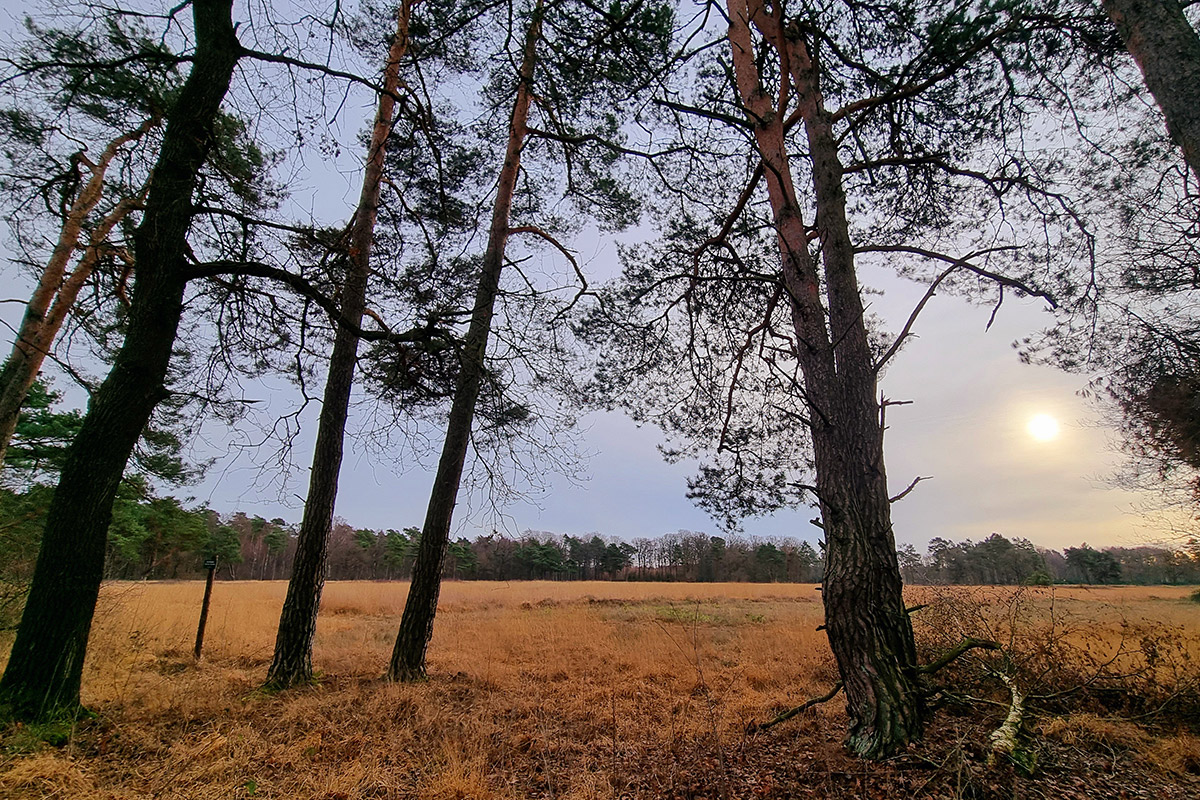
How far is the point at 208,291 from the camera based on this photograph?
431cm

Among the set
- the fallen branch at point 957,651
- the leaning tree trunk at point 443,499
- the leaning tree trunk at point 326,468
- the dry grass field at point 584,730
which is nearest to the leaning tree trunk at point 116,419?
the dry grass field at point 584,730

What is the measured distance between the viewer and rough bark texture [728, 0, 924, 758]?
2.63m

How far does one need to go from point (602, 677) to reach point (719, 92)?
7.24 meters

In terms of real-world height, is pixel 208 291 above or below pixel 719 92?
below

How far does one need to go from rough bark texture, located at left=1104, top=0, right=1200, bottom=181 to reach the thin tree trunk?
790 cm

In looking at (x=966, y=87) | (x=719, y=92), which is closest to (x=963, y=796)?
(x=966, y=87)

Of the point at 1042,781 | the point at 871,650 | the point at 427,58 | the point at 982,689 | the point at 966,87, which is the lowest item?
the point at 982,689

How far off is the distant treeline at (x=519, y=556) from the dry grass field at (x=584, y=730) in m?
1.27

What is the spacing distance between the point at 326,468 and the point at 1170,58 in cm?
766

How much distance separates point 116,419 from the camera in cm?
323

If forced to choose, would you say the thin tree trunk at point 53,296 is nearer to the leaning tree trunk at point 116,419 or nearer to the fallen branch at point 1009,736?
the leaning tree trunk at point 116,419

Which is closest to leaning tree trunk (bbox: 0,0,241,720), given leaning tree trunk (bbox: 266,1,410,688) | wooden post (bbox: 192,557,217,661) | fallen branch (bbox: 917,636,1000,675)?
leaning tree trunk (bbox: 266,1,410,688)

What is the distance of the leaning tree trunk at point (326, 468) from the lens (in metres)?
4.94

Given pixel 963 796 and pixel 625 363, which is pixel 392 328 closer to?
pixel 625 363
